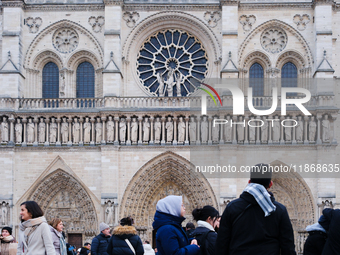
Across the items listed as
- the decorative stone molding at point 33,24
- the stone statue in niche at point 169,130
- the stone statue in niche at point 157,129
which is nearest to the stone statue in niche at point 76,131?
the stone statue in niche at point 157,129

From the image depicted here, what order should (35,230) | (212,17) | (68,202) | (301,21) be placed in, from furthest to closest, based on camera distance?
(212,17) → (301,21) → (68,202) → (35,230)

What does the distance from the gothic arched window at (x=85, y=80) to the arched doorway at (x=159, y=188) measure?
3868 mm

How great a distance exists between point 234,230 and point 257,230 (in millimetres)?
183

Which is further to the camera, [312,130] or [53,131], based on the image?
[53,131]

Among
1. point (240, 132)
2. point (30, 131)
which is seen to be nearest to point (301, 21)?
point (240, 132)

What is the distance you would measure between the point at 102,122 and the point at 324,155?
796cm

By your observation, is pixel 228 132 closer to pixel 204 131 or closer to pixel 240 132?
pixel 240 132

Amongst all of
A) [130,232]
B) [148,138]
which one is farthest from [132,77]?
[130,232]

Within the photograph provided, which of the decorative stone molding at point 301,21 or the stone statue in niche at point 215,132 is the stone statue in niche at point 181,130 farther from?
the decorative stone molding at point 301,21

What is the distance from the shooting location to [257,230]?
416 cm

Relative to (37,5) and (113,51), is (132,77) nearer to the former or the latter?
(113,51)

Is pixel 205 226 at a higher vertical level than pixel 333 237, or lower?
higher

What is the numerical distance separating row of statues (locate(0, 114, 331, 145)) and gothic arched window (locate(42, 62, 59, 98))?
1.68m

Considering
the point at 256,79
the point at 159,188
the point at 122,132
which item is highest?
the point at 256,79
